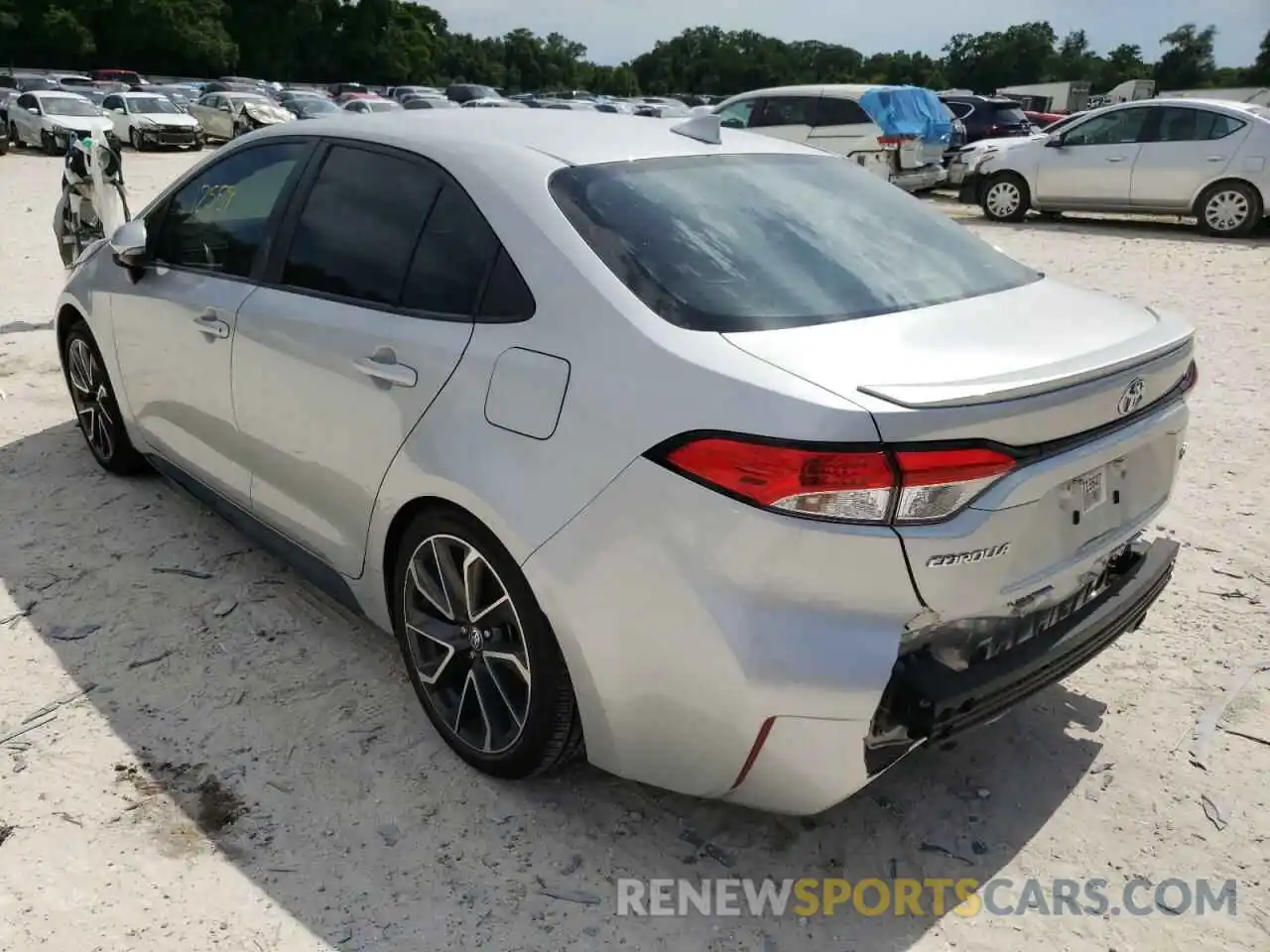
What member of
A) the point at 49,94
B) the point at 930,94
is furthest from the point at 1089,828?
the point at 49,94

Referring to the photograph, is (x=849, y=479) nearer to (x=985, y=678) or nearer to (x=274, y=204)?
(x=985, y=678)

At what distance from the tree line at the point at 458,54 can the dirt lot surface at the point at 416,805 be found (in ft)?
236

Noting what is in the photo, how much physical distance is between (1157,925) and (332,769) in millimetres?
2112

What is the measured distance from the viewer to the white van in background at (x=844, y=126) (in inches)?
606

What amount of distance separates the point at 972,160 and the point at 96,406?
47.9 ft

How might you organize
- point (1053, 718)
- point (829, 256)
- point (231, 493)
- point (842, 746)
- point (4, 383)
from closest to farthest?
point (842, 746)
point (829, 256)
point (1053, 718)
point (231, 493)
point (4, 383)

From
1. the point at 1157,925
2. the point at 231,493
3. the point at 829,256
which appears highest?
the point at 829,256

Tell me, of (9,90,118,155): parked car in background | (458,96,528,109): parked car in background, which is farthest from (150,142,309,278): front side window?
(9,90,118,155): parked car in background

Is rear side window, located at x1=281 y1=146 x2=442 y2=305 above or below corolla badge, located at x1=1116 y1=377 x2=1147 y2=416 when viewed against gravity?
above

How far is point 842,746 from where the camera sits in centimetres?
216

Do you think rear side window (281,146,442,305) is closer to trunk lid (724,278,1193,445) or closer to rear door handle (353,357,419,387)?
rear door handle (353,357,419,387)

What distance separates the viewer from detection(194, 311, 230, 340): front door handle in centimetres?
349

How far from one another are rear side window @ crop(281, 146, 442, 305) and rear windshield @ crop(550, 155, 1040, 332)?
1.73 feet

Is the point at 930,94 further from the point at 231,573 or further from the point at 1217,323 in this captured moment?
the point at 231,573
